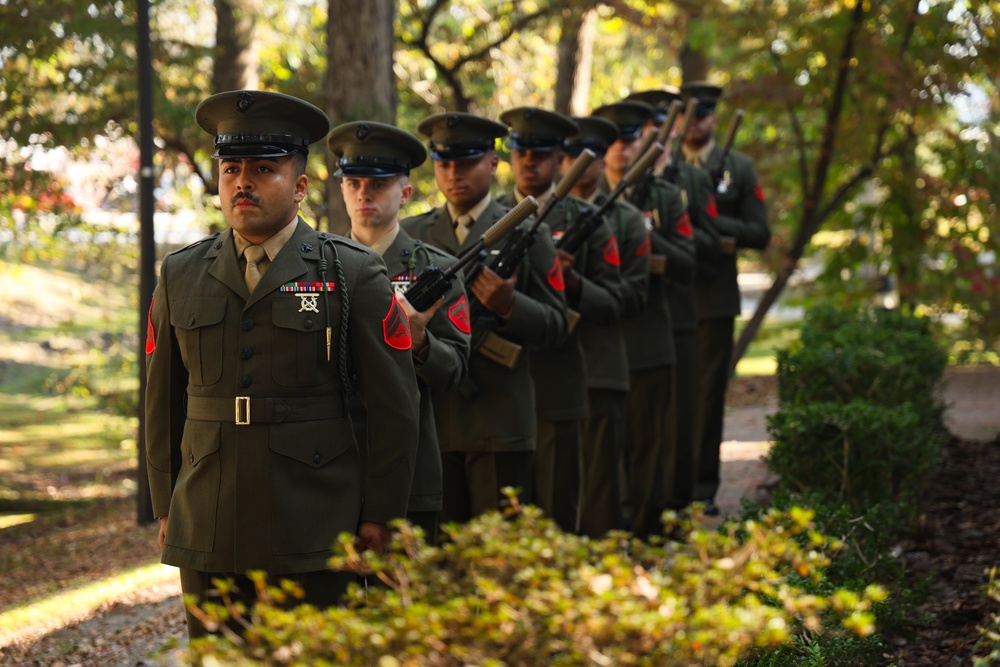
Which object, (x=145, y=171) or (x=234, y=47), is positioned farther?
(x=234, y=47)

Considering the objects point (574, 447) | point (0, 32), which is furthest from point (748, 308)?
point (574, 447)

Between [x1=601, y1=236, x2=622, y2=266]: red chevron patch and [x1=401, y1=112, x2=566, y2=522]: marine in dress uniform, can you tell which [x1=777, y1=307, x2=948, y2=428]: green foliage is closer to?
[x1=601, y1=236, x2=622, y2=266]: red chevron patch

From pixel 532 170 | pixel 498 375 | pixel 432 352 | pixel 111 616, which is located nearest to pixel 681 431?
pixel 532 170

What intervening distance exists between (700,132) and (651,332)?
6.23ft

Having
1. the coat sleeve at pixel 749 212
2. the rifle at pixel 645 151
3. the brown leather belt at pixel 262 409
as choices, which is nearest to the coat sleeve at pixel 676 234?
the rifle at pixel 645 151

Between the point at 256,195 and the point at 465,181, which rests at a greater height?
the point at 465,181

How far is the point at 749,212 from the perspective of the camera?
938 centimetres

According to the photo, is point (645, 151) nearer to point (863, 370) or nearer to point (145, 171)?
point (863, 370)

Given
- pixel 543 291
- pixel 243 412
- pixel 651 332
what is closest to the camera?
pixel 243 412

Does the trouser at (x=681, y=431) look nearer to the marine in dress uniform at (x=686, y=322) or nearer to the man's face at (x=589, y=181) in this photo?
the marine in dress uniform at (x=686, y=322)

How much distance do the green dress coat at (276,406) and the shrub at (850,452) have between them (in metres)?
3.17

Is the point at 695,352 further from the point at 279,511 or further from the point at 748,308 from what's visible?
the point at 748,308

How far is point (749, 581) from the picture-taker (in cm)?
271

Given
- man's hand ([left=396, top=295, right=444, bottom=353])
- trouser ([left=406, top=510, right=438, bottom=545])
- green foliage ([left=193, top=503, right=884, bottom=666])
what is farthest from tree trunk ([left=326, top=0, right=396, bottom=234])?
green foliage ([left=193, top=503, right=884, bottom=666])
